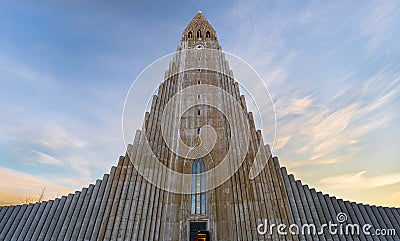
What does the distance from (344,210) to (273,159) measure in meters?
6.11

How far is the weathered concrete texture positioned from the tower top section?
1101 cm

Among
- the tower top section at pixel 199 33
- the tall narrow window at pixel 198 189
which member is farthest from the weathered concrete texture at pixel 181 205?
the tower top section at pixel 199 33

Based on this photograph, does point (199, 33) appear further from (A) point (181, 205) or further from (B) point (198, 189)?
(A) point (181, 205)

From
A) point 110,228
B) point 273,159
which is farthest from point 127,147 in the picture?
point 273,159

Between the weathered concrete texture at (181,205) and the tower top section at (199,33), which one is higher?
the tower top section at (199,33)

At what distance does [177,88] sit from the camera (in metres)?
23.7

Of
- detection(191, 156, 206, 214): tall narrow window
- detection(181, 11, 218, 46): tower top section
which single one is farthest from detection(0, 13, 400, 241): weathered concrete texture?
detection(181, 11, 218, 46): tower top section

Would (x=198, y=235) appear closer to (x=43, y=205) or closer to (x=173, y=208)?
(x=173, y=208)

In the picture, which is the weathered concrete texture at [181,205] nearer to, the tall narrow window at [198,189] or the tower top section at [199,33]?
the tall narrow window at [198,189]

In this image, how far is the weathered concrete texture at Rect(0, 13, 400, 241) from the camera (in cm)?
1652

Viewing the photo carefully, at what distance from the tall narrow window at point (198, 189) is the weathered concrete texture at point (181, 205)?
31 centimetres

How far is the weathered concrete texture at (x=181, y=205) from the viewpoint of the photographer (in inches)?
650

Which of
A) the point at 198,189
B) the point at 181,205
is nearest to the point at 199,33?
the point at 198,189

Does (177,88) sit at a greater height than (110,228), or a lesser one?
greater
